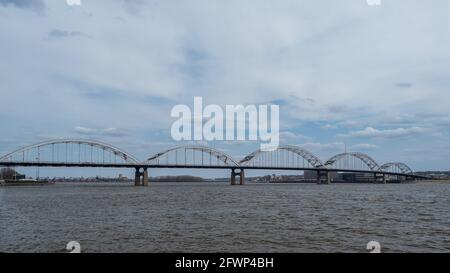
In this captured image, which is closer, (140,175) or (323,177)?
(140,175)

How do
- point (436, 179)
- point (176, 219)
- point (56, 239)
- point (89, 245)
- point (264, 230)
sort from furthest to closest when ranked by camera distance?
point (436, 179), point (176, 219), point (264, 230), point (56, 239), point (89, 245)

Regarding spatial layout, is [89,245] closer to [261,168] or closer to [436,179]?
[261,168]

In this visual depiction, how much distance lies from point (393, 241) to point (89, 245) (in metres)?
Result: 9.40

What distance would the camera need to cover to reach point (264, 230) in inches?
594

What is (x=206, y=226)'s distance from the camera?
16.6 m
